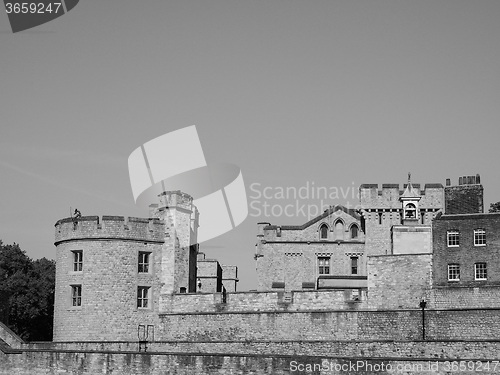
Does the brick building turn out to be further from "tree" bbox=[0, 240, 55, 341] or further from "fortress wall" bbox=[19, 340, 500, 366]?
"tree" bbox=[0, 240, 55, 341]

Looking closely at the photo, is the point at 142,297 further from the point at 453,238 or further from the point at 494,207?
the point at 494,207

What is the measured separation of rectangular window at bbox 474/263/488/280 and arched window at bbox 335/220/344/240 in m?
16.3

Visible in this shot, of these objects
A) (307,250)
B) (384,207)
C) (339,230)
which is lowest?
(307,250)

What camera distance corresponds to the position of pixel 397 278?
4294cm

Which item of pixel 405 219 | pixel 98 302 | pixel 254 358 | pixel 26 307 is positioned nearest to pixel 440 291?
pixel 405 219

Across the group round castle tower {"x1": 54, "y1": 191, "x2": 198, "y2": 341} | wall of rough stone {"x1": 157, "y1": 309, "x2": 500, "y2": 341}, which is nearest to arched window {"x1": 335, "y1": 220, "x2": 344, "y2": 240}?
round castle tower {"x1": 54, "y1": 191, "x2": 198, "y2": 341}

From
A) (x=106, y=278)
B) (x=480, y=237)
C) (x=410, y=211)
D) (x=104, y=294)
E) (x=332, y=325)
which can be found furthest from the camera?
(x=410, y=211)

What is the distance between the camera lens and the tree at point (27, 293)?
193 feet

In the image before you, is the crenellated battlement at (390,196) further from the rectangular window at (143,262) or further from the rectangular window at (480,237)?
the rectangular window at (143,262)

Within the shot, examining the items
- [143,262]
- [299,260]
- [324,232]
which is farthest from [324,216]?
[143,262]

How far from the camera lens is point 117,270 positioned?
43.5 meters

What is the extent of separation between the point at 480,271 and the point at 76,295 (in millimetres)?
19204

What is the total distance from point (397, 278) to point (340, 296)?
282cm

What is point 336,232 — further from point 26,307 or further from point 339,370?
point 339,370
